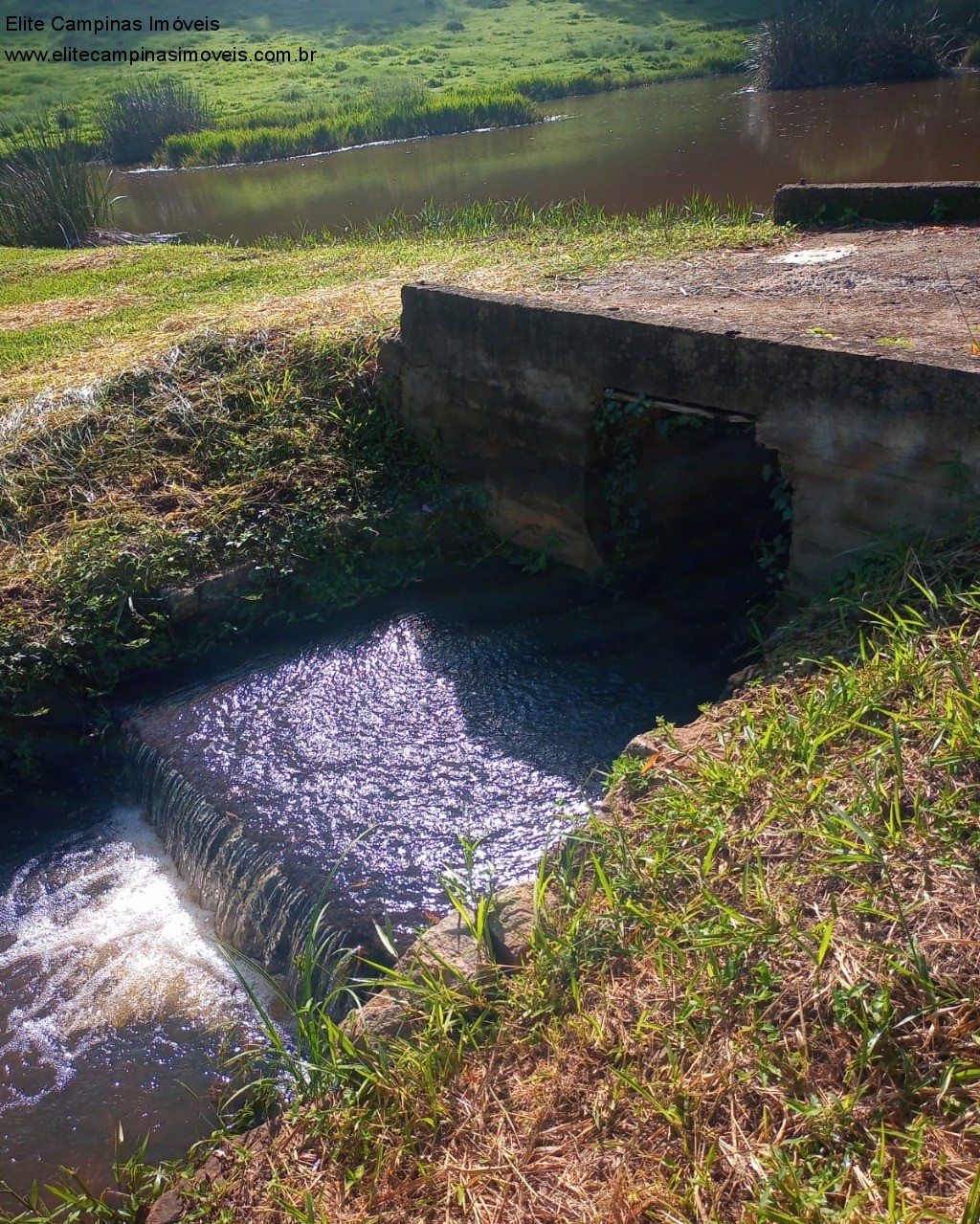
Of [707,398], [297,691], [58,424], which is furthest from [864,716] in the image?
[58,424]

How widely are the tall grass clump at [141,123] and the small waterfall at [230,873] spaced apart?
27587 millimetres

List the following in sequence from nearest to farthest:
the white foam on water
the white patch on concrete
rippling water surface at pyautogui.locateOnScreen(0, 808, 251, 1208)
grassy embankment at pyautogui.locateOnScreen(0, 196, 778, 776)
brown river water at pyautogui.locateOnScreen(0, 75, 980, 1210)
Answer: rippling water surface at pyautogui.locateOnScreen(0, 808, 251, 1208) → brown river water at pyautogui.locateOnScreen(0, 75, 980, 1210) → the white foam on water → grassy embankment at pyautogui.locateOnScreen(0, 196, 778, 776) → the white patch on concrete

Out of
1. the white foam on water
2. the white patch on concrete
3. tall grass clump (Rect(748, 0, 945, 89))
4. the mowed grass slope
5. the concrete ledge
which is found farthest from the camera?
the mowed grass slope

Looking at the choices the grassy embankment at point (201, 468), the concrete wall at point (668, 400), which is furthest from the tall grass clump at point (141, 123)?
the concrete wall at point (668, 400)

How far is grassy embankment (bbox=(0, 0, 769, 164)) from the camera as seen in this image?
27266mm

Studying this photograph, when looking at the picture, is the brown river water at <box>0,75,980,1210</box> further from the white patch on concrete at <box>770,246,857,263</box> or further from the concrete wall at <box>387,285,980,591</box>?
the white patch on concrete at <box>770,246,857,263</box>

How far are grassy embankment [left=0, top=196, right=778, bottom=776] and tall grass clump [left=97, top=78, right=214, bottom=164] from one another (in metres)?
22.8

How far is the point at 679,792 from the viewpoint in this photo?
3.31 m

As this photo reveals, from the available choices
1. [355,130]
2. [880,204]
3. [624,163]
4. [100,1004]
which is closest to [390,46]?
[355,130]

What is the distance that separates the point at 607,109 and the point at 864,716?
26.5 metres

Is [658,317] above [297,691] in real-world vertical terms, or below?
above

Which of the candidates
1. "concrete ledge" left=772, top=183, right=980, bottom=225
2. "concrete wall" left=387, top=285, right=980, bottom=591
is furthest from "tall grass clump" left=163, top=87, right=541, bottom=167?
"concrete wall" left=387, top=285, right=980, bottom=591

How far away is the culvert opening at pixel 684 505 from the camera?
18.9 feet

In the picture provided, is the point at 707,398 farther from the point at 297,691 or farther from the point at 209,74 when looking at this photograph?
the point at 209,74
